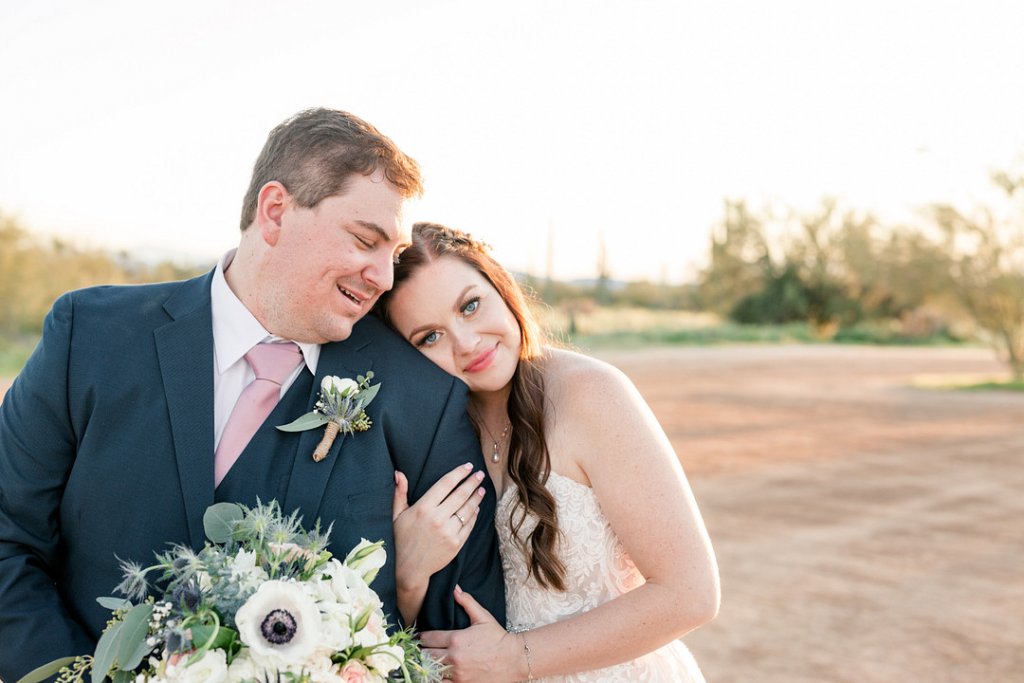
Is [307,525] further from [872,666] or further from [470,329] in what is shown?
[872,666]

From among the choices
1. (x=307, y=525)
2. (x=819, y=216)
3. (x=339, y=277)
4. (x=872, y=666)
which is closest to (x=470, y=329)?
(x=339, y=277)

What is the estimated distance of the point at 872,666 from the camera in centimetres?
674

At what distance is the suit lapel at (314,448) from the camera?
8.90 feet

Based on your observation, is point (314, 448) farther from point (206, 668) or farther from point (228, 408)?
point (206, 668)

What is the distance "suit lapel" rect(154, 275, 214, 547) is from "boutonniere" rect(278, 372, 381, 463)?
22 cm

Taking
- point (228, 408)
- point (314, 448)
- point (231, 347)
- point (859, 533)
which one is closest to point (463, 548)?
point (314, 448)

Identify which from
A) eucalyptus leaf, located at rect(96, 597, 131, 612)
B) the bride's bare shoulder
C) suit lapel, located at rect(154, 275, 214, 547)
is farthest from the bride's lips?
eucalyptus leaf, located at rect(96, 597, 131, 612)

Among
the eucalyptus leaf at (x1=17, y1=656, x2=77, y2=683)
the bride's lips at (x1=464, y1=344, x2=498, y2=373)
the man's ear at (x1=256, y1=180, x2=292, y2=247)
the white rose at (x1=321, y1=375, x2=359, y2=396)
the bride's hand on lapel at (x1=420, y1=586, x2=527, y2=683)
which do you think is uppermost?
the man's ear at (x1=256, y1=180, x2=292, y2=247)

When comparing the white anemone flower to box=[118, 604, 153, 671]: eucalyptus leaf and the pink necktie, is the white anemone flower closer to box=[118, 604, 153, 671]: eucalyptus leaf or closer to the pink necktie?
box=[118, 604, 153, 671]: eucalyptus leaf

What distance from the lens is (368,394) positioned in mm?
2828

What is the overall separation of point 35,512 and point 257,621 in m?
0.99

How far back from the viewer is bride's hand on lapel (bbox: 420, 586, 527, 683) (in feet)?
9.36

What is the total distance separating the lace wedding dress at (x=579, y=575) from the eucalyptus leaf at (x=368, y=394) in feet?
2.16

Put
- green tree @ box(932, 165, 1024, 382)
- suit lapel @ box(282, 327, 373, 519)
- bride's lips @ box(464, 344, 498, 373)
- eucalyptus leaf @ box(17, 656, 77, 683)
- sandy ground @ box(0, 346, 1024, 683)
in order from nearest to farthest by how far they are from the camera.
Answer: eucalyptus leaf @ box(17, 656, 77, 683), suit lapel @ box(282, 327, 373, 519), bride's lips @ box(464, 344, 498, 373), sandy ground @ box(0, 346, 1024, 683), green tree @ box(932, 165, 1024, 382)
